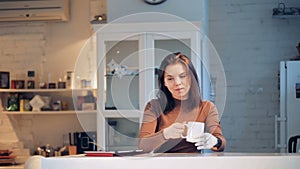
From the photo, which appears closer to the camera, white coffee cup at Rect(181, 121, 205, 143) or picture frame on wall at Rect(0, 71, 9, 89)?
white coffee cup at Rect(181, 121, 205, 143)

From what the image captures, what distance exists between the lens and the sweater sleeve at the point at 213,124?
2235 millimetres

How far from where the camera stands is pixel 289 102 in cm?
431

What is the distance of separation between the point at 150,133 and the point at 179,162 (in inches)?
18.2

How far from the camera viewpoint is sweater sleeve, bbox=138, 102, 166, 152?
86.3 inches

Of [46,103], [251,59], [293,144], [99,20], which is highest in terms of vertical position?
[99,20]

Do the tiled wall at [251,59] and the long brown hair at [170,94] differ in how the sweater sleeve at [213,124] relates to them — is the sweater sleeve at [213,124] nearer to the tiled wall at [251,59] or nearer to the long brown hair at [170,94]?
the long brown hair at [170,94]

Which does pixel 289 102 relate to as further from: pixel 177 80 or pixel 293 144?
pixel 177 80

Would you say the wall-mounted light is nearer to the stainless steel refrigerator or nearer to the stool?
the stainless steel refrigerator

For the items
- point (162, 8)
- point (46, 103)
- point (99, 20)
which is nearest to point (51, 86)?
point (46, 103)

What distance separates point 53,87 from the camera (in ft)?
16.3

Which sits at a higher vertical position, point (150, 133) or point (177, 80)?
point (177, 80)

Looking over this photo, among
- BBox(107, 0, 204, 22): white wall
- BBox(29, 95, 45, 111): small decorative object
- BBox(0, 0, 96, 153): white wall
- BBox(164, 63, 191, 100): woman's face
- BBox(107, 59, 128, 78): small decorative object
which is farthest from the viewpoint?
BBox(0, 0, 96, 153): white wall

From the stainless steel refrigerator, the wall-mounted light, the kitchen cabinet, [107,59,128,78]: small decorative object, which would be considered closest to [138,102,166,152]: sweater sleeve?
[107,59,128,78]: small decorative object

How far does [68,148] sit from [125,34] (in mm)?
1521
